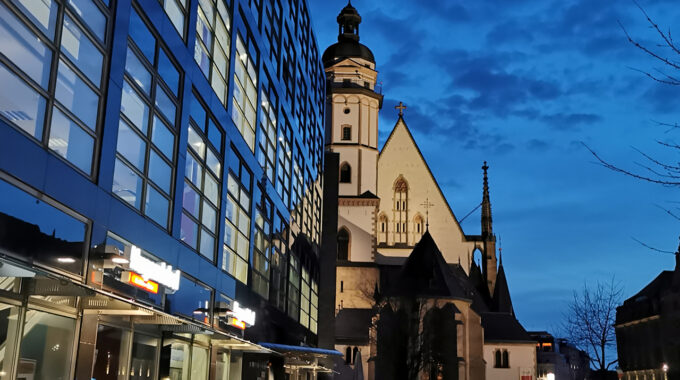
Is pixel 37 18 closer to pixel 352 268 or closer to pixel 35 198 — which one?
pixel 35 198

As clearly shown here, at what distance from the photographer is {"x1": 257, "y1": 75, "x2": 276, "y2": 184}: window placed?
2978 cm

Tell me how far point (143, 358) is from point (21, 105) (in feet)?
26.7

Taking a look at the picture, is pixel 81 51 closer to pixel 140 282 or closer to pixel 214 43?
pixel 140 282

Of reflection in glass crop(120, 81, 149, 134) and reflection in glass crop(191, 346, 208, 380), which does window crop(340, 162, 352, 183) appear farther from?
reflection in glass crop(120, 81, 149, 134)

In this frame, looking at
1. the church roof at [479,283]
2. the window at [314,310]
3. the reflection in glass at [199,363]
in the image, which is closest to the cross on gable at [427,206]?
the church roof at [479,283]

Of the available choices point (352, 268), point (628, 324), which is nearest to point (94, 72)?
point (352, 268)

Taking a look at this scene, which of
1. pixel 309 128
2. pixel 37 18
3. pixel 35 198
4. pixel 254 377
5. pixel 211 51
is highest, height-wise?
pixel 309 128

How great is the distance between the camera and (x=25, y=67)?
448 inches

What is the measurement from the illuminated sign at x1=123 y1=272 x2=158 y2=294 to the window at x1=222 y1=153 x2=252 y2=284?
802 centimetres

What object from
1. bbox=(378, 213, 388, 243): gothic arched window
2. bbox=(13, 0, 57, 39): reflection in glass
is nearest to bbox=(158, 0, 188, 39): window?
bbox=(13, 0, 57, 39): reflection in glass

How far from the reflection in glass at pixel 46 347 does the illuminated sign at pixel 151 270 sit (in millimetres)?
1770

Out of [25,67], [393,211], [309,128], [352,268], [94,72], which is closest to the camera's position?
[25,67]

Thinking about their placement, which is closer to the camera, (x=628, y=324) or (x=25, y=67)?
(x=25, y=67)

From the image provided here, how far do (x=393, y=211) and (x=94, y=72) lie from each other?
66.3m
